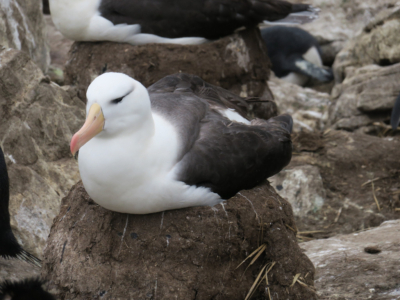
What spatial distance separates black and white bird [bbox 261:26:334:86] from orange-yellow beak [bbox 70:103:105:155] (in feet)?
29.1

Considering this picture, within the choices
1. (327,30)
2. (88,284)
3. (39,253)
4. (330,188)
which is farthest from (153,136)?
(327,30)

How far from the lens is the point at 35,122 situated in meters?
5.68

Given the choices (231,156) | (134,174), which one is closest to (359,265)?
(231,156)

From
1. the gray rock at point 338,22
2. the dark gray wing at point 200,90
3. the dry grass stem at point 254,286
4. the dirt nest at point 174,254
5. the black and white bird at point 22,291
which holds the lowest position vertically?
the gray rock at point 338,22

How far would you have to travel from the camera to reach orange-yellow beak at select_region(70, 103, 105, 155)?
3328 millimetres

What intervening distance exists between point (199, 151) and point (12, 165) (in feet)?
7.50

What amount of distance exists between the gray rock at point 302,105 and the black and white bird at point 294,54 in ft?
5.12

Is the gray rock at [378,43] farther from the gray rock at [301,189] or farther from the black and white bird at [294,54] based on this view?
the gray rock at [301,189]

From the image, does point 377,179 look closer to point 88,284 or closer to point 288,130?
point 288,130

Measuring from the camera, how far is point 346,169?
678 centimetres

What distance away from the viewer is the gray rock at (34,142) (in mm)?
5117

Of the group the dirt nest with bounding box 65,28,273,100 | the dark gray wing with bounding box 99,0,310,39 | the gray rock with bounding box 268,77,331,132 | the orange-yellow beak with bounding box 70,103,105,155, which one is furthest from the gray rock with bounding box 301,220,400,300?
the gray rock with bounding box 268,77,331,132

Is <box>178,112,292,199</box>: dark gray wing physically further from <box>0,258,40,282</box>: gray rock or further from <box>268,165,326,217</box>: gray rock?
<box>268,165,326,217</box>: gray rock

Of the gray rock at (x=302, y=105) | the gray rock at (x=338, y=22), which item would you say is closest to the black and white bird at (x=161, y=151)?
the gray rock at (x=302, y=105)
